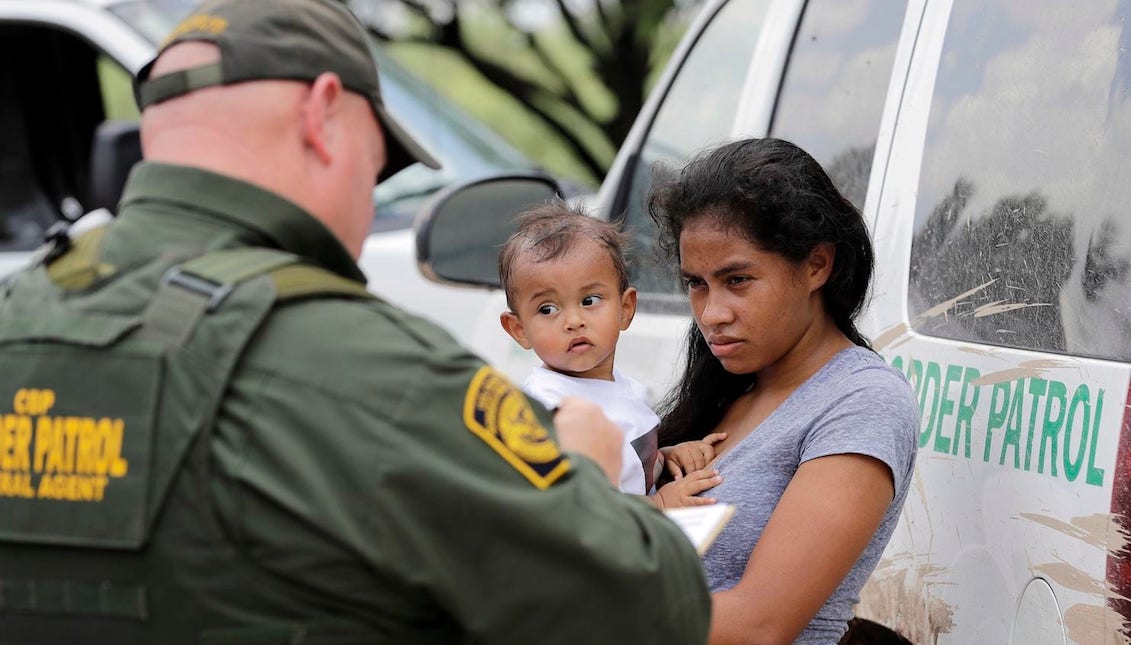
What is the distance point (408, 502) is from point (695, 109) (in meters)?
2.61

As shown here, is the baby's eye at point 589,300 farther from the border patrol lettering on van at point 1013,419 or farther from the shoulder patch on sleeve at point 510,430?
the shoulder patch on sleeve at point 510,430

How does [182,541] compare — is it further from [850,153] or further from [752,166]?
[850,153]

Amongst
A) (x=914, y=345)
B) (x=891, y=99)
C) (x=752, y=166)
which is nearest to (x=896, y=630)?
(x=914, y=345)

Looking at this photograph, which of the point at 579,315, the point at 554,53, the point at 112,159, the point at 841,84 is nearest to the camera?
the point at 579,315

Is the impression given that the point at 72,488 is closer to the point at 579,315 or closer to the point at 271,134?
the point at 271,134

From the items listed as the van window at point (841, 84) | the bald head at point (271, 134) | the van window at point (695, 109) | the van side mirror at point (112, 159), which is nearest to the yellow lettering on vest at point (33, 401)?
the bald head at point (271, 134)

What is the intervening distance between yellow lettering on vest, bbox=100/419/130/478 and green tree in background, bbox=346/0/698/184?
374 inches

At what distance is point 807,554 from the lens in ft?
7.61

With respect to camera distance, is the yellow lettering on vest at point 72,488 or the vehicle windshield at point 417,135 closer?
the yellow lettering on vest at point 72,488

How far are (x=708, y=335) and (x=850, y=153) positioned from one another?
2.22ft

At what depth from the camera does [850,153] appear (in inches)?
125

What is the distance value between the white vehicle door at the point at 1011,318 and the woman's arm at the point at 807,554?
174 millimetres

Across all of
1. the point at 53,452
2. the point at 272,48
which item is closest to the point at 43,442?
the point at 53,452

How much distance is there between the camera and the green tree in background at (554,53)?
442 inches
